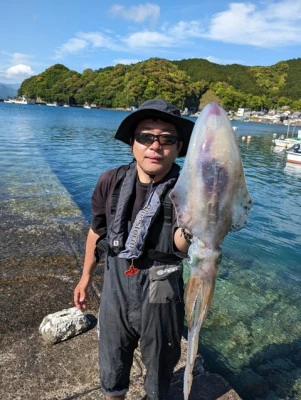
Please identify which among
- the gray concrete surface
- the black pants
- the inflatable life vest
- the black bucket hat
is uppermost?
the black bucket hat

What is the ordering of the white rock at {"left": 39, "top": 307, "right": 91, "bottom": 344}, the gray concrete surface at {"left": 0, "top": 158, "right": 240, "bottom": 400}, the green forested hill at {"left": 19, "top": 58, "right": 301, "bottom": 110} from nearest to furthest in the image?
the gray concrete surface at {"left": 0, "top": 158, "right": 240, "bottom": 400}
the white rock at {"left": 39, "top": 307, "right": 91, "bottom": 344}
the green forested hill at {"left": 19, "top": 58, "right": 301, "bottom": 110}

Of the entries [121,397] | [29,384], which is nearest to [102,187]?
[121,397]

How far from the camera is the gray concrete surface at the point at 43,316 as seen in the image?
10.4 ft

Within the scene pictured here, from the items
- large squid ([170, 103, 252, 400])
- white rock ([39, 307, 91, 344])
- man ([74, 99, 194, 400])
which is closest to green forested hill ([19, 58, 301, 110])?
white rock ([39, 307, 91, 344])

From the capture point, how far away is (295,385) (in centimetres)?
487

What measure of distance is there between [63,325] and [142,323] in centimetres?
158

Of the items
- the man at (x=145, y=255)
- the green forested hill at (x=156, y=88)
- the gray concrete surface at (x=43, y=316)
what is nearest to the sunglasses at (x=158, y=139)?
the man at (x=145, y=255)

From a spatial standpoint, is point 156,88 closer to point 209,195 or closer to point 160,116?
point 160,116

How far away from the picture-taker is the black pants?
2.47 metres

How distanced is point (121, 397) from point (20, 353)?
1.37m

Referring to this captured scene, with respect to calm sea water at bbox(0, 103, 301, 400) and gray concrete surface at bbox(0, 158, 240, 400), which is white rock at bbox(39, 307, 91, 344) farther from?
calm sea water at bbox(0, 103, 301, 400)

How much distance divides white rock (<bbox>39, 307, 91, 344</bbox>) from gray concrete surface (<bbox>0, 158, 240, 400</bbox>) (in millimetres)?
75

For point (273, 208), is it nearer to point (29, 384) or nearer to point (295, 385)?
point (295, 385)

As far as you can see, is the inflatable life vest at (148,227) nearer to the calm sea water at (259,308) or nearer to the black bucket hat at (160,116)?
the black bucket hat at (160,116)
